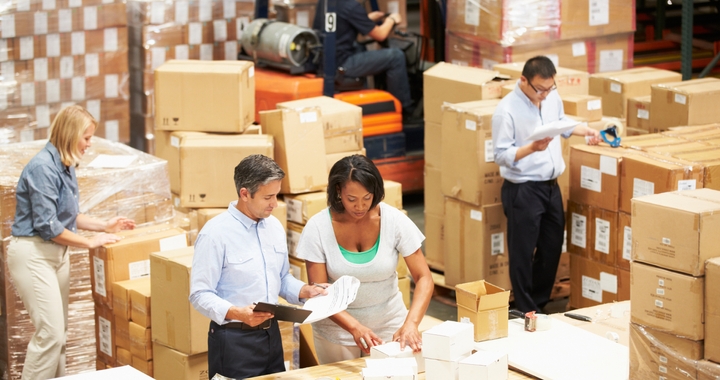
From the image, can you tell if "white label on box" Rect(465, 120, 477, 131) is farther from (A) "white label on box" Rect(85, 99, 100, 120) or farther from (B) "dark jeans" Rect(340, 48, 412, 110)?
(A) "white label on box" Rect(85, 99, 100, 120)

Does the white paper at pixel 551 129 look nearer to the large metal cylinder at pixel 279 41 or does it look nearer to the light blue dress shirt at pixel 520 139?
the light blue dress shirt at pixel 520 139

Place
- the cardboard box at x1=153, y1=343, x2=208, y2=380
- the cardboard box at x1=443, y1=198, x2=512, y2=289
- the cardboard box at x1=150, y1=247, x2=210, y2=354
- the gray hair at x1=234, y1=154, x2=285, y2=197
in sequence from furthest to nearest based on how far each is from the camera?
the cardboard box at x1=443, y1=198, x2=512, y2=289 < the cardboard box at x1=153, y1=343, x2=208, y2=380 < the cardboard box at x1=150, y1=247, x2=210, y2=354 < the gray hair at x1=234, y1=154, x2=285, y2=197

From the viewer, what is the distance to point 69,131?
506cm

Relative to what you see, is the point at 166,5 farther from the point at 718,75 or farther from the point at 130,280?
the point at 718,75

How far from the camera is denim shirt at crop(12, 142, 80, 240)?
5.05 m

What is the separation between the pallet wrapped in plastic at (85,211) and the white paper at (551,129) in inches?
94.2

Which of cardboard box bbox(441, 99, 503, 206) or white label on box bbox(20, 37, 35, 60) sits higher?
white label on box bbox(20, 37, 35, 60)

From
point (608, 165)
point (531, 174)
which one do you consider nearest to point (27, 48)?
point (531, 174)

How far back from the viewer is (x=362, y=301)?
421 centimetres

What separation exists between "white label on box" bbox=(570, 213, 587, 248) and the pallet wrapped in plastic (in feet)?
9.14

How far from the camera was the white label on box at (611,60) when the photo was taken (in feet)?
28.8

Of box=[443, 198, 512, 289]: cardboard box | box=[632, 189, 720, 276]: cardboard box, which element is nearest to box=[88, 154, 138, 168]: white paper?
box=[443, 198, 512, 289]: cardboard box

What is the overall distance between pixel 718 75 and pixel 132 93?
23.8 ft

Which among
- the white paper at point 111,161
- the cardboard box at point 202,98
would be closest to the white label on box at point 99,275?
the white paper at point 111,161
